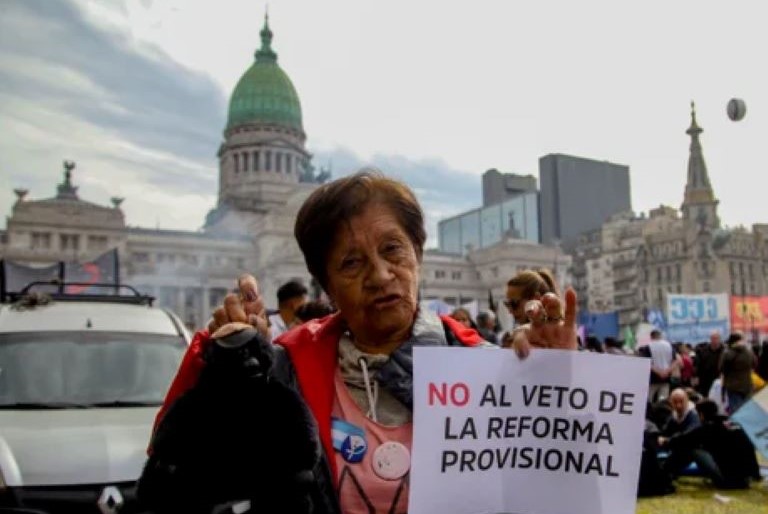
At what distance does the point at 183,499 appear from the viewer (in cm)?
153

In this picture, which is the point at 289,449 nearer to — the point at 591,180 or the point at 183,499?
the point at 183,499

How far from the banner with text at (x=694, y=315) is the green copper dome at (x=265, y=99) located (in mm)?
70354

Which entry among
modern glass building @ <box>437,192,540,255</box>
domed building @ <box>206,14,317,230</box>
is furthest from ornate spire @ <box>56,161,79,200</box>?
modern glass building @ <box>437,192,540,255</box>

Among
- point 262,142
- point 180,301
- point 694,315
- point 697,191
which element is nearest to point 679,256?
point 697,191

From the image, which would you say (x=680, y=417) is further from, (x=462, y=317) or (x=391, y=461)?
(x=391, y=461)

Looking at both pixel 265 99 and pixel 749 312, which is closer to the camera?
pixel 749 312

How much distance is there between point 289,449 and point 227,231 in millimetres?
90130

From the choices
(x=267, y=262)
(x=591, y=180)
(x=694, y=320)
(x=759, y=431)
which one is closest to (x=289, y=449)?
(x=759, y=431)

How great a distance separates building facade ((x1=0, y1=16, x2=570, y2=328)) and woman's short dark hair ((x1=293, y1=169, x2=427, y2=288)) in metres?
72.0

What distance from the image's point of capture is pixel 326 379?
6.21ft

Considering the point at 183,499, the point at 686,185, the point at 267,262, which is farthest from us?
the point at 686,185

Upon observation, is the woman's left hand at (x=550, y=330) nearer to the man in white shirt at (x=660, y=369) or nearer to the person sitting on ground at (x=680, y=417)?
the person sitting on ground at (x=680, y=417)

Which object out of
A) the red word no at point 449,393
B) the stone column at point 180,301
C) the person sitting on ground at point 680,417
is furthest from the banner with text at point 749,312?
the stone column at point 180,301

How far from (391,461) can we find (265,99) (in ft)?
294
